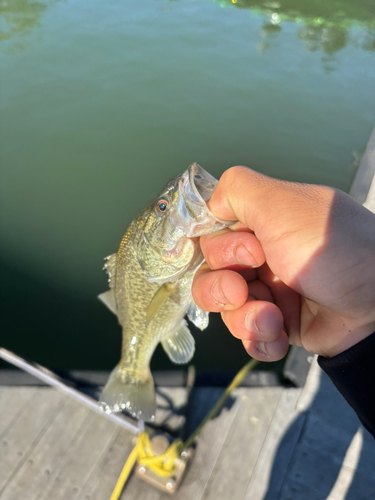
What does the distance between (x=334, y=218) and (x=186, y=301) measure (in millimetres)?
1496

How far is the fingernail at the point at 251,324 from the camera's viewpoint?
1793 millimetres

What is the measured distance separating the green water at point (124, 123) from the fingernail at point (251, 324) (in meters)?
2.73

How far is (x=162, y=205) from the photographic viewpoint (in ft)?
7.31

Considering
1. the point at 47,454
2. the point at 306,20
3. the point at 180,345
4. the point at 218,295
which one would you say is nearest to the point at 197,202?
the point at 218,295

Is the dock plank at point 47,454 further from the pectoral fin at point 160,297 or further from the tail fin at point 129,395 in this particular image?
the pectoral fin at point 160,297

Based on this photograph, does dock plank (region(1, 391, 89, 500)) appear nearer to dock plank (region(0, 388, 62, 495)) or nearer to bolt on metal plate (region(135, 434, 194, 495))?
dock plank (region(0, 388, 62, 495))

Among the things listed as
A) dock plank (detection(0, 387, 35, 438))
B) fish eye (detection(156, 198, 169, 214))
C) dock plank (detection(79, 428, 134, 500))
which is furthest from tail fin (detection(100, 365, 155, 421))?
fish eye (detection(156, 198, 169, 214))

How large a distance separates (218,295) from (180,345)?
1.28 m

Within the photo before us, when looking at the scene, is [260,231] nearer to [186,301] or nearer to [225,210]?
[225,210]

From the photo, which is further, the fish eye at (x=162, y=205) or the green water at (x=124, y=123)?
the green water at (x=124, y=123)

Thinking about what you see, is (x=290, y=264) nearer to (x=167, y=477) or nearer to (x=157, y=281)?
(x=157, y=281)

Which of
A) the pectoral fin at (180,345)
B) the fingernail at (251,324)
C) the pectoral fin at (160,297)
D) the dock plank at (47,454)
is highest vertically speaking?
the fingernail at (251,324)

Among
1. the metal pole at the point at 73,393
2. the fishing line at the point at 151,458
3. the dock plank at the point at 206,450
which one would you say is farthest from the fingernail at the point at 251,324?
the metal pole at the point at 73,393

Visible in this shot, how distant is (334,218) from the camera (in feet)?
4.74
